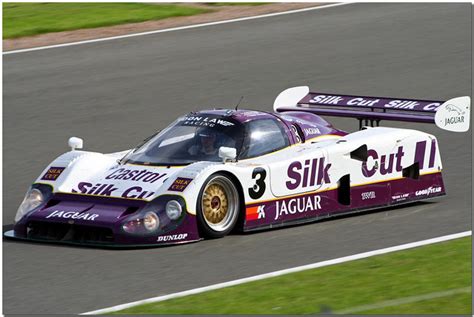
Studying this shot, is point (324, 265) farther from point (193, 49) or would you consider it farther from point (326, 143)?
point (193, 49)

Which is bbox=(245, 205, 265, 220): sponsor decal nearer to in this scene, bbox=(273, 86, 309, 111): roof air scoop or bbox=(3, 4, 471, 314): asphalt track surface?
bbox=(3, 4, 471, 314): asphalt track surface

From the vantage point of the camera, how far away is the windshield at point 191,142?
11.4 m

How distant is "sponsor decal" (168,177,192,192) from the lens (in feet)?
34.6

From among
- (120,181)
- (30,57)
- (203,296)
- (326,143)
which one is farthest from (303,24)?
(203,296)

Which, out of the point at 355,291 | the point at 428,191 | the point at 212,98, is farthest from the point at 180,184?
the point at 212,98

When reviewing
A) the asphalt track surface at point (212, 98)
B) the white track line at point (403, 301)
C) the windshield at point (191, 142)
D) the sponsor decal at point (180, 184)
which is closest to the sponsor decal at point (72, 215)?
the asphalt track surface at point (212, 98)

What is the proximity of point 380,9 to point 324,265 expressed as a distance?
42.8 ft

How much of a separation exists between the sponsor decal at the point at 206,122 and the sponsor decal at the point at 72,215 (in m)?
1.68

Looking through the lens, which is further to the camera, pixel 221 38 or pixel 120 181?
pixel 221 38

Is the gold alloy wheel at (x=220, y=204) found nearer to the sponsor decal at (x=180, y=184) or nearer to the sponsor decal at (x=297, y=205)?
the sponsor decal at (x=180, y=184)

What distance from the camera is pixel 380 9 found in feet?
72.4

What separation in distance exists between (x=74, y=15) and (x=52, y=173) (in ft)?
33.4

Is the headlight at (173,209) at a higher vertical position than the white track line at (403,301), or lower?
higher

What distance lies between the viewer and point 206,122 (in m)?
11.7
